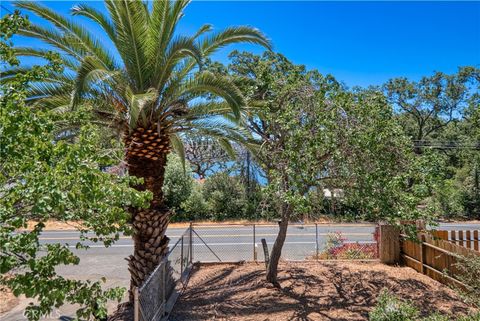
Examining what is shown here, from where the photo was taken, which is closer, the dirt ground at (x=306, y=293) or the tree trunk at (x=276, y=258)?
the dirt ground at (x=306, y=293)

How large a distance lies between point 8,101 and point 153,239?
512cm

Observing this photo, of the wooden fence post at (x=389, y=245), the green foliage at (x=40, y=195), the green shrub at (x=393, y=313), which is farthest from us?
the wooden fence post at (x=389, y=245)

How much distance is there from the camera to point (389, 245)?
37.3 feet

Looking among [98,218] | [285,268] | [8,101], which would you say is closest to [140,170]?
[98,218]

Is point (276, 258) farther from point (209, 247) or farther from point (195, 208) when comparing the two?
point (195, 208)

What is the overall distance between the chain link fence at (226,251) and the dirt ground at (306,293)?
522mm

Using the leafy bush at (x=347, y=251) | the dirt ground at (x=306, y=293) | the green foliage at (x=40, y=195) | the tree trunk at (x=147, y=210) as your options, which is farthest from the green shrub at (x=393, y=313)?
the leafy bush at (x=347, y=251)

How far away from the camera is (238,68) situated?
24.2m

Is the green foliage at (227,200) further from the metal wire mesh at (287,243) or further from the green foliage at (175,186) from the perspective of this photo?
the metal wire mesh at (287,243)

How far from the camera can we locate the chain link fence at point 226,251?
6922mm

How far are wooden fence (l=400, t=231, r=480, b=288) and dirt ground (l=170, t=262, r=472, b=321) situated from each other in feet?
0.78

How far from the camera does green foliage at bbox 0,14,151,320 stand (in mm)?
3529

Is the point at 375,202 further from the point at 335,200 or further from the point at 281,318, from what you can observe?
the point at 281,318

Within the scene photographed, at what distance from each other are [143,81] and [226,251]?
9.56m
